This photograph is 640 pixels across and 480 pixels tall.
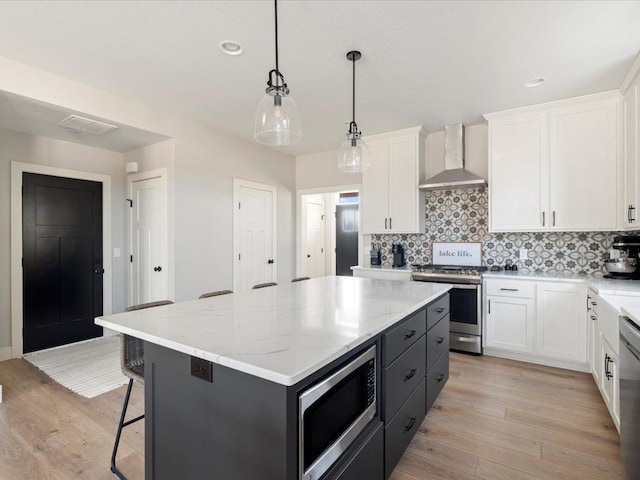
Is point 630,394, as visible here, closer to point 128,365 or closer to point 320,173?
point 128,365

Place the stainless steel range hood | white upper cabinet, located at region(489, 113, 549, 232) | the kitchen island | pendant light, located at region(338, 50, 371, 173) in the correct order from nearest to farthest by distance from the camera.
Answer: the kitchen island → pendant light, located at region(338, 50, 371, 173) → white upper cabinet, located at region(489, 113, 549, 232) → the stainless steel range hood

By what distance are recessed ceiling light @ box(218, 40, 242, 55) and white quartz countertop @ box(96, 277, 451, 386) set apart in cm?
178

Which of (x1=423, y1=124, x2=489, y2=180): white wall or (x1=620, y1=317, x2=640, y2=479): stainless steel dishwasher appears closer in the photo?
(x1=620, y1=317, x2=640, y2=479): stainless steel dishwasher

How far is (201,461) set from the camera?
1241 mm

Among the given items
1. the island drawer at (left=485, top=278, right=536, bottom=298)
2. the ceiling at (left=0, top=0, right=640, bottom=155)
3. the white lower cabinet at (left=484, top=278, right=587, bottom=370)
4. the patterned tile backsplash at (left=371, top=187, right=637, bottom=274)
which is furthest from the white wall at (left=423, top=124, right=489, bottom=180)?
the white lower cabinet at (left=484, top=278, right=587, bottom=370)

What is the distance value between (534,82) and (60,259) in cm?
537

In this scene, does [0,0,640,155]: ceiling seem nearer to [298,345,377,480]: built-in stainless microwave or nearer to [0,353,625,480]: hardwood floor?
[298,345,377,480]: built-in stainless microwave

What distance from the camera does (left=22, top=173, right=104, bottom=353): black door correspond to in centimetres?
378

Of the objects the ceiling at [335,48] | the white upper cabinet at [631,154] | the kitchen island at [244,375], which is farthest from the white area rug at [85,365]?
the white upper cabinet at [631,154]

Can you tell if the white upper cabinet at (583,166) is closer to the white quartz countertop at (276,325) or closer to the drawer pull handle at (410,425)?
the white quartz countertop at (276,325)

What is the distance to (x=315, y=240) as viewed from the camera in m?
7.34

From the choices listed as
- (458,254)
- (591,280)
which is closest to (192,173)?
(458,254)

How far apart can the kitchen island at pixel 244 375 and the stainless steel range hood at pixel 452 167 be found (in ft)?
8.15

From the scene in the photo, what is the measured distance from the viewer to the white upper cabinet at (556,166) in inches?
124
